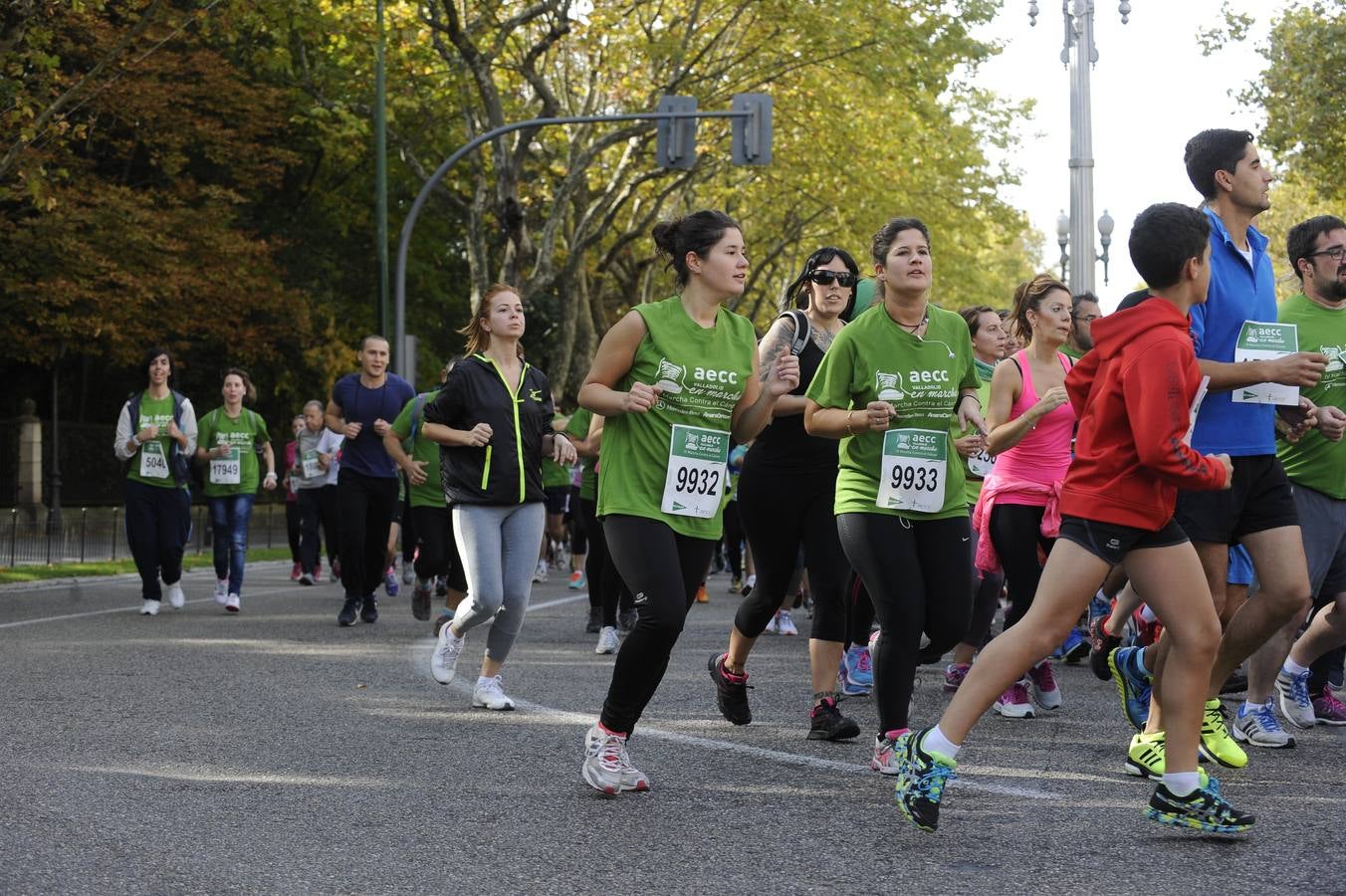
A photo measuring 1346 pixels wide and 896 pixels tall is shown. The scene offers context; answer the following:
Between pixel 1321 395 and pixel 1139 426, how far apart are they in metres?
2.58

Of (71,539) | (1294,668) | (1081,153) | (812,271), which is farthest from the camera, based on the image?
(71,539)

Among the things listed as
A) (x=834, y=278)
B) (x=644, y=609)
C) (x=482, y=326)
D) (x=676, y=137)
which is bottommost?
(x=644, y=609)

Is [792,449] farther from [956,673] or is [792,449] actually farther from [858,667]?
[858,667]

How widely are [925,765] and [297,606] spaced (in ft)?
35.3

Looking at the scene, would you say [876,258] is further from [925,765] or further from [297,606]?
[297,606]

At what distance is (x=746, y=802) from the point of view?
6156 millimetres

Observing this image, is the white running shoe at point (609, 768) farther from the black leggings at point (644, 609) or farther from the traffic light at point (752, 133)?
the traffic light at point (752, 133)

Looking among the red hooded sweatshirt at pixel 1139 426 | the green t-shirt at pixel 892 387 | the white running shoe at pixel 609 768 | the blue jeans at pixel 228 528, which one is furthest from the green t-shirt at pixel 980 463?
the blue jeans at pixel 228 528

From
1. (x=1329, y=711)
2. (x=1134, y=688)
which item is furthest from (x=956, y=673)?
(x=1134, y=688)

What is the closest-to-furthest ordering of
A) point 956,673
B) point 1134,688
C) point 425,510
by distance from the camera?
point 1134,688 → point 956,673 → point 425,510

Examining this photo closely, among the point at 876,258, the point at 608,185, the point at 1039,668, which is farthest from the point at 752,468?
the point at 608,185

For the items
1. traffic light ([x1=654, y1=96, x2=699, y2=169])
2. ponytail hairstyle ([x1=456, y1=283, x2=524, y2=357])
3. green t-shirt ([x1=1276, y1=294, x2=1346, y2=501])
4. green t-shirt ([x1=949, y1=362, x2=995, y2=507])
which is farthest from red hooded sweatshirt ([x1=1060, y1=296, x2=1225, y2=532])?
traffic light ([x1=654, y1=96, x2=699, y2=169])

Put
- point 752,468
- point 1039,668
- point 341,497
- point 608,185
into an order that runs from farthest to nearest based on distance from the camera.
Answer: point 608,185
point 341,497
point 1039,668
point 752,468

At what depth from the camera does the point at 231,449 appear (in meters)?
15.2
